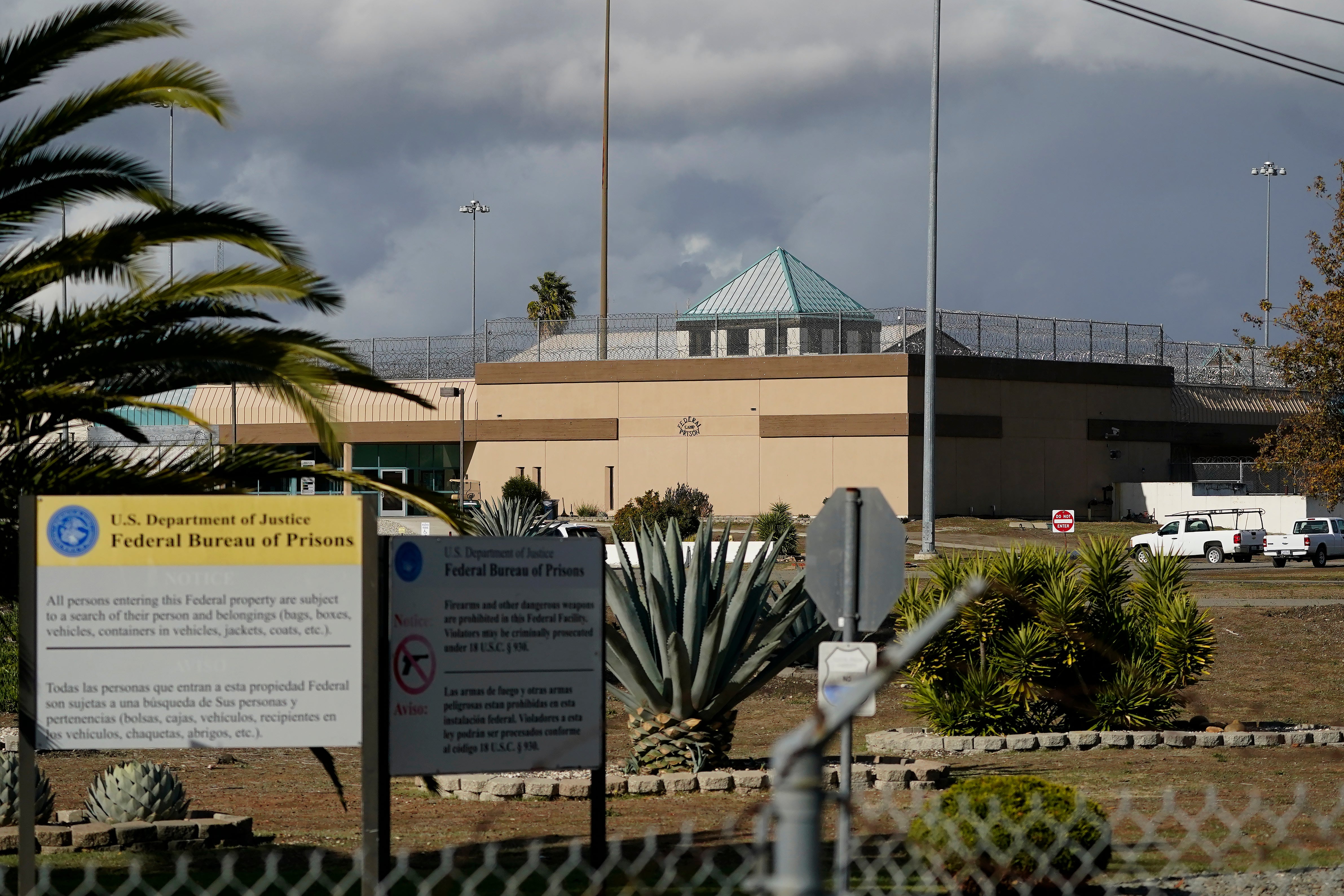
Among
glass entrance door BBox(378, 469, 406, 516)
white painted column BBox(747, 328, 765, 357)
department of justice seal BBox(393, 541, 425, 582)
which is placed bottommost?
glass entrance door BBox(378, 469, 406, 516)

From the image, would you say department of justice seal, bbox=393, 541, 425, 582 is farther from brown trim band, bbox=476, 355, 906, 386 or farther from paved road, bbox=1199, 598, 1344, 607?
brown trim band, bbox=476, 355, 906, 386

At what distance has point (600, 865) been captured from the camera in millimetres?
6941

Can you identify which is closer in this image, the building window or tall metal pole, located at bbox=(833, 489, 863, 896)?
tall metal pole, located at bbox=(833, 489, 863, 896)

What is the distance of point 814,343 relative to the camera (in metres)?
59.1

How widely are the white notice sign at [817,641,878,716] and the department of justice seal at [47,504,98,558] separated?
10.6 feet

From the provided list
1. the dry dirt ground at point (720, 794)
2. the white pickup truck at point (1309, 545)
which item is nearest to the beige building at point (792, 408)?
the white pickup truck at point (1309, 545)

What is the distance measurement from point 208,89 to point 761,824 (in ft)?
24.3

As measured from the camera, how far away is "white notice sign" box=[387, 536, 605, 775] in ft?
21.2

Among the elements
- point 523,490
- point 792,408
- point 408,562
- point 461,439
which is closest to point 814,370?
point 792,408

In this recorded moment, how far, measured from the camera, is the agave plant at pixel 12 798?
9258 mm

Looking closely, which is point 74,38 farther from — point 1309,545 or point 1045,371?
point 1045,371

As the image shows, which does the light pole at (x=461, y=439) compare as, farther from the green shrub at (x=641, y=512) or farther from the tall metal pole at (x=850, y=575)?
the tall metal pole at (x=850, y=575)

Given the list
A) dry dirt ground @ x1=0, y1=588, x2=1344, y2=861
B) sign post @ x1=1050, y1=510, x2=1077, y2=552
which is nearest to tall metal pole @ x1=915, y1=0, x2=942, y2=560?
sign post @ x1=1050, y1=510, x2=1077, y2=552

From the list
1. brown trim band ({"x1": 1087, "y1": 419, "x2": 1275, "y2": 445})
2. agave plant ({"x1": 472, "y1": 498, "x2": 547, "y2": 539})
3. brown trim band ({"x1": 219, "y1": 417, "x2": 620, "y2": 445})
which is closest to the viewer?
agave plant ({"x1": 472, "y1": 498, "x2": 547, "y2": 539})
